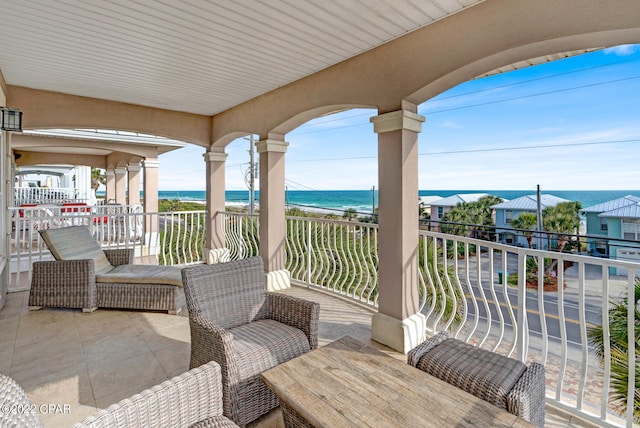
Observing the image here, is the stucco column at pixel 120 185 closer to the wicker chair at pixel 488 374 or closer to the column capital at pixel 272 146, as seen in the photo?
the column capital at pixel 272 146

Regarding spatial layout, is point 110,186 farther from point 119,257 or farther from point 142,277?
point 142,277

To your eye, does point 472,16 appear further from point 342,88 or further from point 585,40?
point 342,88

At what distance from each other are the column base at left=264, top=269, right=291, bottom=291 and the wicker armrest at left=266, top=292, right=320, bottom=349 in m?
2.17

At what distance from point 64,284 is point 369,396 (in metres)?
3.99

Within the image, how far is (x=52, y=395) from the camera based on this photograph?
7.52ft

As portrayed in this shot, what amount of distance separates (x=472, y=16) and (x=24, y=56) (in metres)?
4.36

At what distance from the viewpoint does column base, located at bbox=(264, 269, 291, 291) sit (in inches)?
189

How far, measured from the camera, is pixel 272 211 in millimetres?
4898

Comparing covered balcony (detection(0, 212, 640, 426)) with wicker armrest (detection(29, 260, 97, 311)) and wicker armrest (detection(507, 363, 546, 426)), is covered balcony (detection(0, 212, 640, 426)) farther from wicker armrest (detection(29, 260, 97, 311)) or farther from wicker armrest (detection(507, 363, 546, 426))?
wicker armrest (detection(507, 363, 546, 426))

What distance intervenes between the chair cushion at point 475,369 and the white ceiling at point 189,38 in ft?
8.21

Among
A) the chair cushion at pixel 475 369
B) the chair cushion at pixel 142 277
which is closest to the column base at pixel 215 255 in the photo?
the chair cushion at pixel 142 277

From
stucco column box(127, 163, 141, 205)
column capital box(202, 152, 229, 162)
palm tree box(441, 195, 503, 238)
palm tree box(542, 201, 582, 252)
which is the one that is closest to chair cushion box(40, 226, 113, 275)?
column capital box(202, 152, 229, 162)

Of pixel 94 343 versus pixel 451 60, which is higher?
pixel 451 60

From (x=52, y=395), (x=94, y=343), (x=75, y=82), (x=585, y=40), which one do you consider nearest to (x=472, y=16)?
(x=585, y=40)
